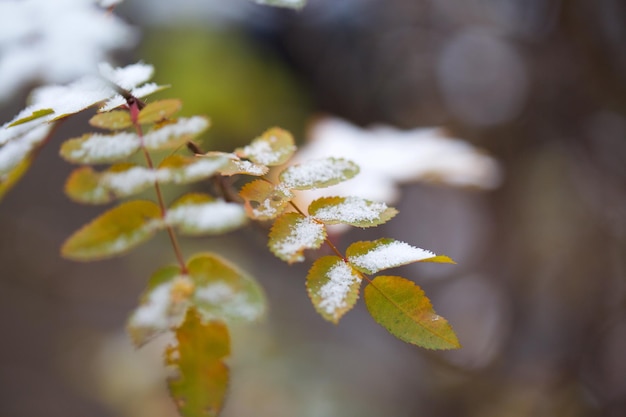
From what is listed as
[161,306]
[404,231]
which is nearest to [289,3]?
[161,306]

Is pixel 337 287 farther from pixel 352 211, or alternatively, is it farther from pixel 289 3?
pixel 289 3

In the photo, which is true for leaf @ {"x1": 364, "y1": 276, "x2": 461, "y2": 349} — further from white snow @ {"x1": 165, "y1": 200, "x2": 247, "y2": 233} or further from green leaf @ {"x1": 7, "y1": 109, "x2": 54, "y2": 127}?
green leaf @ {"x1": 7, "y1": 109, "x2": 54, "y2": 127}

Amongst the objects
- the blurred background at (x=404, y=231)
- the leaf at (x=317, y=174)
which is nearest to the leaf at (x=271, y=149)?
the leaf at (x=317, y=174)

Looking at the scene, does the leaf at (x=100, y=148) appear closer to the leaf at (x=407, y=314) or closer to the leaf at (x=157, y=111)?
the leaf at (x=157, y=111)

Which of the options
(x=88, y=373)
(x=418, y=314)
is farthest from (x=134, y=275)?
(x=418, y=314)

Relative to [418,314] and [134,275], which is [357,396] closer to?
[134,275]

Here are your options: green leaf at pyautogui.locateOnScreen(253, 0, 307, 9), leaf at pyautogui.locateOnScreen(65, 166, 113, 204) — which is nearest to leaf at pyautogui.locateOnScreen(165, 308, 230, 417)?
leaf at pyautogui.locateOnScreen(65, 166, 113, 204)
